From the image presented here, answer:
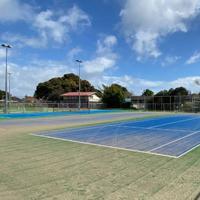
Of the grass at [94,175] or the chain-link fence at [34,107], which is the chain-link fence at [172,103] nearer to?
the chain-link fence at [34,107]

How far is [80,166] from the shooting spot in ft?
20.2

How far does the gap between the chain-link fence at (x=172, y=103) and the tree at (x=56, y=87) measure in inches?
1244

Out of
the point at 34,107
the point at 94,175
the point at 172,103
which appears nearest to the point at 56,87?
the point at 34,107

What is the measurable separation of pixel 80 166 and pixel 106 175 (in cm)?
96

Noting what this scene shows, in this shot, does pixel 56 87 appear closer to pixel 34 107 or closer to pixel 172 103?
pixel 34 107

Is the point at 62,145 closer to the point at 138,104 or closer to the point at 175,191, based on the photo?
the point at 175,191

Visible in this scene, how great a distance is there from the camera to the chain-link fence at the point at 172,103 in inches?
1612

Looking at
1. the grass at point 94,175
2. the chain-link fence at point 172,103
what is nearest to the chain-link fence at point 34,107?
the chain-link fence at point 172,103

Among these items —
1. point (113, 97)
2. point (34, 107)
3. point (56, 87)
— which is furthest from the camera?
point (56, 87)

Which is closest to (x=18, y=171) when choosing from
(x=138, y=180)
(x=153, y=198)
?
(x=138, y=180)

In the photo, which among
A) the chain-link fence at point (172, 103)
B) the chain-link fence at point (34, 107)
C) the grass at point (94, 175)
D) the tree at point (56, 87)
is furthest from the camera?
the tree at point (56, 87)

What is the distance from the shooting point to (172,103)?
43.7 m

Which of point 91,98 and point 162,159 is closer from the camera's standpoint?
point 162,159

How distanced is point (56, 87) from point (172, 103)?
41.5 meters
